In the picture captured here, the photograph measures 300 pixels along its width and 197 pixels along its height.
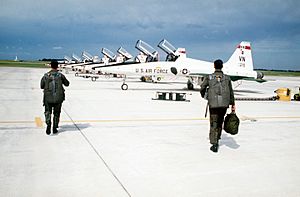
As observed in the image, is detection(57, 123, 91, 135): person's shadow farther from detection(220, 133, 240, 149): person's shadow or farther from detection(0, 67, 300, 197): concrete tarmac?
detection(220, 133, 240, 149): person's shadow

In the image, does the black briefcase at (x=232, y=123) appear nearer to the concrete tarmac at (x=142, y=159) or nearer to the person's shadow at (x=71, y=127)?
the concrete tarmac at (x=142, y=159)

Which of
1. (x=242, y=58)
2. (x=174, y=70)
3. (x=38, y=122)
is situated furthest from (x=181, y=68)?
(x=38, y=122)

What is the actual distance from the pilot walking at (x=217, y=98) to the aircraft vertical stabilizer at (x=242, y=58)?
1749 cm

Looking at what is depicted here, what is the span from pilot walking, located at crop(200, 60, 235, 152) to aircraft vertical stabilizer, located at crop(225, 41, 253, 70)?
17.5 metres

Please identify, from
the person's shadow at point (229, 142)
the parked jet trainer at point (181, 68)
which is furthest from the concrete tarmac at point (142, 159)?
the parked jet trainer at point (181, 68)

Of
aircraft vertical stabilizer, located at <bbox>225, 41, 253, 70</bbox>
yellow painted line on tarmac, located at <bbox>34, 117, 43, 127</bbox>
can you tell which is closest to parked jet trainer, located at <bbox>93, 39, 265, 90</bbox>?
aircraft vertical stabilizer, located at <bbox>225, 41, 253, 70</bbox>

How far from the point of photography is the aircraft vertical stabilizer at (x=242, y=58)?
22688mm

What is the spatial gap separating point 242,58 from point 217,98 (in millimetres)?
18266

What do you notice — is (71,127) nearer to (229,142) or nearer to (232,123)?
(229,142)

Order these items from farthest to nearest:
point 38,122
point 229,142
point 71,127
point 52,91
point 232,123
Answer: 1. point 38,122
2. point 71,127
3. point 52,91
4. point 229,142
5. point 232,123

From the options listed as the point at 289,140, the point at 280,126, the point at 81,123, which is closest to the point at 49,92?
the point at 81,123

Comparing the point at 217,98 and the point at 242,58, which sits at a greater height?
the point at 242,58

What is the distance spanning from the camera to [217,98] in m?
5.78

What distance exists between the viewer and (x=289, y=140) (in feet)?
23.3
